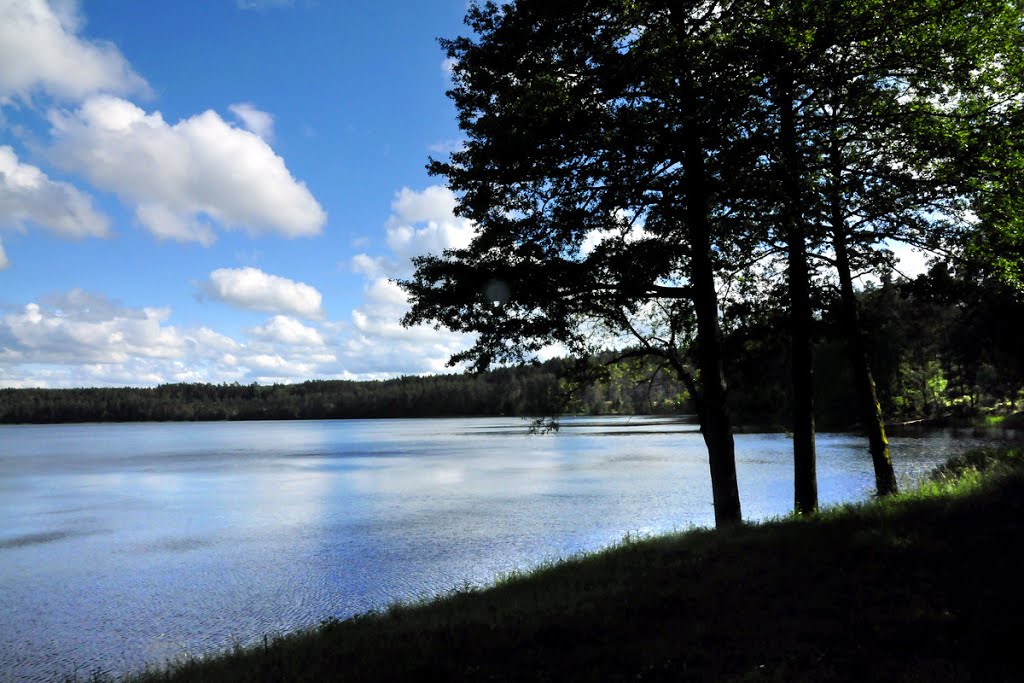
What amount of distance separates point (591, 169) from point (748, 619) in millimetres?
7882

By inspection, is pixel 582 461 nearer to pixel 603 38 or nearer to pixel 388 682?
pixel 603 38

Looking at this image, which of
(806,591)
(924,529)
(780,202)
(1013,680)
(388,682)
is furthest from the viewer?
(780,202)

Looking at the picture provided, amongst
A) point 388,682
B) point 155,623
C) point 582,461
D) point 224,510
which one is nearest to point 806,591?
point 388,682

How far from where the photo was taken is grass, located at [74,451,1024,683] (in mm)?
6164

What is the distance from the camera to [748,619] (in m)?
7.37

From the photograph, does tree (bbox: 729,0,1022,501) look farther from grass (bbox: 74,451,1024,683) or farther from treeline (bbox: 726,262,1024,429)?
grass (bbox: 74,451,1024,683)

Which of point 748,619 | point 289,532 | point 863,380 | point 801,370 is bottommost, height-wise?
point 289,532

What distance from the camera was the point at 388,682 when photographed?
673cm

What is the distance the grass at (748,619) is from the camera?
6.16m

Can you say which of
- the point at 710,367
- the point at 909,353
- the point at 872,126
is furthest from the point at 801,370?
the point at 909,353

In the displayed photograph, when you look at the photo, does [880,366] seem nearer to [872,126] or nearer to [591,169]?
[872,126]

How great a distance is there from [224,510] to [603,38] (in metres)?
28.1

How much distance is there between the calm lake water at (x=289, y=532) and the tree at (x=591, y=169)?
722 centimetres

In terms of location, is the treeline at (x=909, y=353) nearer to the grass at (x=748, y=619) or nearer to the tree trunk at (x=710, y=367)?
the tree trunk at (x=710, y=367)
